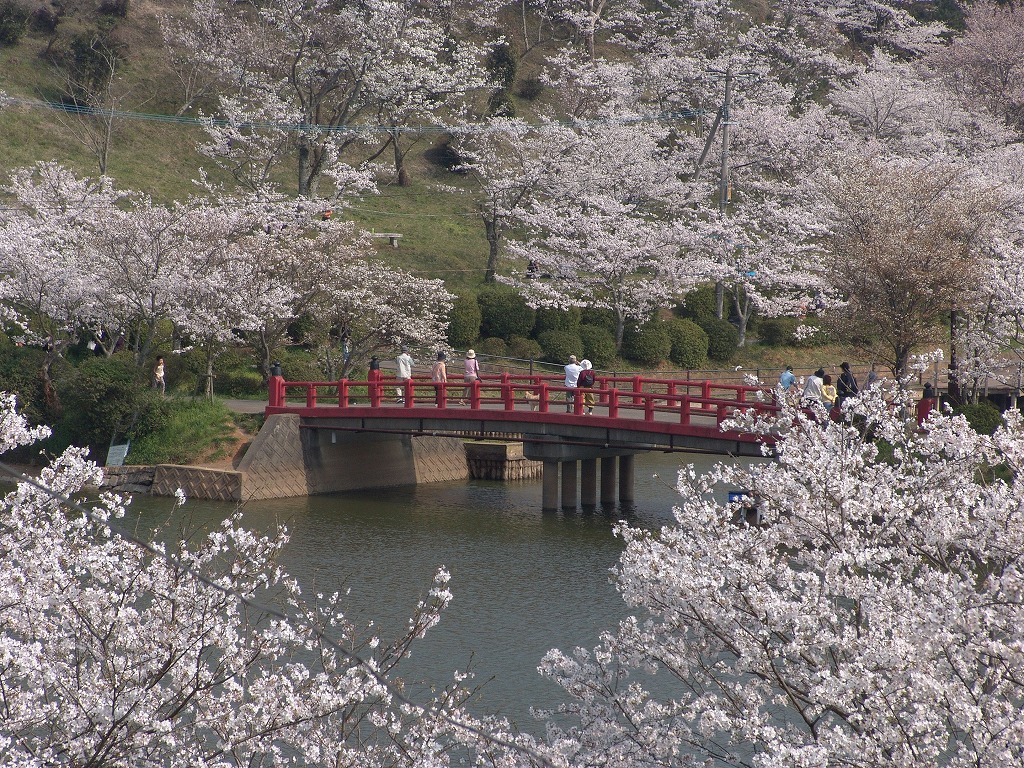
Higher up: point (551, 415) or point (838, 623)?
point (838, 623)

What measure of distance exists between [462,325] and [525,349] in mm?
2439

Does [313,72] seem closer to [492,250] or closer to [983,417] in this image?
[492,250]

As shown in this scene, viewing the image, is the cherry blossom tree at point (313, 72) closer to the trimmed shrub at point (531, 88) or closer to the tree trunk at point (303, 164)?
the tree trunk at point (303, 164)

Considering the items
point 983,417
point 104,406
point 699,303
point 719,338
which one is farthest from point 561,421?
point 699,303

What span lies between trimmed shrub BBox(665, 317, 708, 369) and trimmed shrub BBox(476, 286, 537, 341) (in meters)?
5.41

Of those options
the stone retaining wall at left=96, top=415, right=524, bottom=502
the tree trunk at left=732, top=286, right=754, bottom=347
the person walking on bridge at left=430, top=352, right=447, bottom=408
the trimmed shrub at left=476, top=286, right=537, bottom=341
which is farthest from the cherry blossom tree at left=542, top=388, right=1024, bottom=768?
the tree trunk at left=732, top=286, right=754, bottom=347

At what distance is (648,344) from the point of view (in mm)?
42188

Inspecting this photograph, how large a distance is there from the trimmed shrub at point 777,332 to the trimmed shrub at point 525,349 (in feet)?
35.2

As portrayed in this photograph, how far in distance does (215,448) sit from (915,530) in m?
21.9

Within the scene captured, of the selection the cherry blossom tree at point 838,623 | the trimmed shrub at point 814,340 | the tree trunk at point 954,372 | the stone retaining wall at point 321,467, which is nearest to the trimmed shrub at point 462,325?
the stone retaining wall at point 321,467

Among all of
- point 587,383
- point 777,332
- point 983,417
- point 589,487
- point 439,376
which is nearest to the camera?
point 983,417

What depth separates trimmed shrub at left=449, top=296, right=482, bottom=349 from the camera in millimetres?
40656

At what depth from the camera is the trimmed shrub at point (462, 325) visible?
4066 cm

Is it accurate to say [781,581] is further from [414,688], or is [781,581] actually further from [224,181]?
[224,181]
